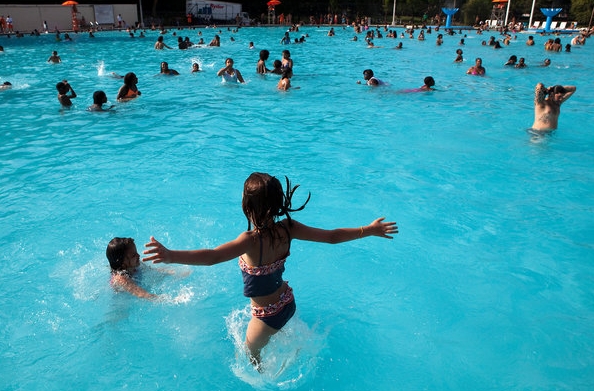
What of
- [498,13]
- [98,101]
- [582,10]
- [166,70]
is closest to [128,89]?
[98,101]

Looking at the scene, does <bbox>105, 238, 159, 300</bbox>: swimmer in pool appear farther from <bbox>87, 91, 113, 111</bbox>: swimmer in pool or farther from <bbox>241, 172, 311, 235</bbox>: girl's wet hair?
<bbox>87, 91, 113, 111</bbox>: swimmer in pool

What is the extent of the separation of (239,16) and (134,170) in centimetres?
4442

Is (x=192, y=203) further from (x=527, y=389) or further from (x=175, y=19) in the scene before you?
(x=175, y=19)

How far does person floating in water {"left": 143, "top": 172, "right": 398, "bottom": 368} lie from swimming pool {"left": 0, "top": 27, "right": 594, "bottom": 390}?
0.64 meters

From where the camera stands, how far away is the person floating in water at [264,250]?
2.38 m

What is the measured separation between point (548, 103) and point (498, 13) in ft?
162

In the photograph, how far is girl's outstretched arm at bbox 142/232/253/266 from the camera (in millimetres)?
2277

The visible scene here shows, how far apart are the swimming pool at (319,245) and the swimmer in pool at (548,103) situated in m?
0.37

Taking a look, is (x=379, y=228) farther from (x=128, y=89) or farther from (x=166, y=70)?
(x=166, y=70)

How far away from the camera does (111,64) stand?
2009cm

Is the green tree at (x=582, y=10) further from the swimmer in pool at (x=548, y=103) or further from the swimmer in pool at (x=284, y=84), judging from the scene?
the swimmer in pool at (x=548, y=103)

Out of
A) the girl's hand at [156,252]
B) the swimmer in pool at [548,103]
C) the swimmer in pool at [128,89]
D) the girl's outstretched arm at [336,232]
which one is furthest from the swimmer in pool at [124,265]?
the swimmer in pool at [128,89]

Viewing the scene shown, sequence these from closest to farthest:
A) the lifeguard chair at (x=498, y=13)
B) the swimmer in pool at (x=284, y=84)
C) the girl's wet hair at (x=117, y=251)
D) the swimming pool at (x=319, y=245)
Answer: the swimming pool at (x=319, y=245), the girl's wet hair at (x=117, y=251), the swimmer in pool at (x=284, y=84), the lifeguard chair at (x=498, y=13)

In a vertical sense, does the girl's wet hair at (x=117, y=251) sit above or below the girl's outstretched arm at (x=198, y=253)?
below
